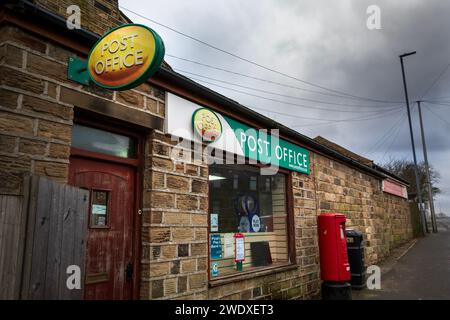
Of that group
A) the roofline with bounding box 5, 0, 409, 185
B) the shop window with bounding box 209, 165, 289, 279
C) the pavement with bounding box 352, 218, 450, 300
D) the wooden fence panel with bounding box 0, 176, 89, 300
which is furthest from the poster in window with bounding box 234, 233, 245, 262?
the wooden fence panel with bounding box 0, 176, 89, 300

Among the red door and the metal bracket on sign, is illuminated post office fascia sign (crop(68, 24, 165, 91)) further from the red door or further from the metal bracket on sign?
the red door

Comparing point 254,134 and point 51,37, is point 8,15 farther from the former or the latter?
point 254,134

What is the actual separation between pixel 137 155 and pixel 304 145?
4473mm

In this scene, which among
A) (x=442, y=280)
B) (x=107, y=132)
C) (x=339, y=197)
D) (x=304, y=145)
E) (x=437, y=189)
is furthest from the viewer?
(x=437, y=189)

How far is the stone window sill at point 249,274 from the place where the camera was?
207 inches

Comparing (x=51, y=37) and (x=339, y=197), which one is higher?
A: (x=51, y=37)

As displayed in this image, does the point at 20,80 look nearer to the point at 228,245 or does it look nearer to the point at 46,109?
the point at 46,109

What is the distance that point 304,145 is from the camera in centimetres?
809

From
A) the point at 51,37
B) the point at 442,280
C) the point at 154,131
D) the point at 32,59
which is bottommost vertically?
the point at 442,280

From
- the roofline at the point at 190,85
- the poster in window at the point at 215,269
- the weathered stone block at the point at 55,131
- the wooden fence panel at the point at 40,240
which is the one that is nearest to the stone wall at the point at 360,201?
the roofline at the point at 190,85

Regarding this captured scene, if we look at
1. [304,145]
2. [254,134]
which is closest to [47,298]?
[254,134]

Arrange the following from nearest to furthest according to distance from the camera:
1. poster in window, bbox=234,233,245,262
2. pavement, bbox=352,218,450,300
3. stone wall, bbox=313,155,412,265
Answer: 1. poster in window, bbox=234,233,245,262
2. pavement, bbox=352,218,450,300
3. stone wall, bbox=313,155,412,265

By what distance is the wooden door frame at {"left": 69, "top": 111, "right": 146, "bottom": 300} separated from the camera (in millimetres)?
4039

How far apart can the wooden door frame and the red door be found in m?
0.05
